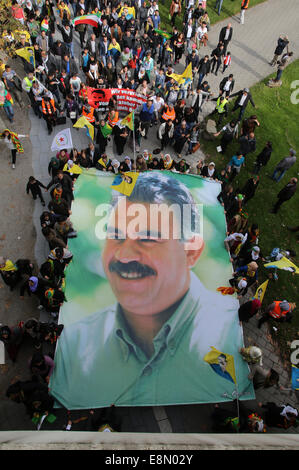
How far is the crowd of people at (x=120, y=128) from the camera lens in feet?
28.3

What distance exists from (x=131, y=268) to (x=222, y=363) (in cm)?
331

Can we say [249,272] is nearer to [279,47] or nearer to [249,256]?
[249,256]

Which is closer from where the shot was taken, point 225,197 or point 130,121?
point 225,197

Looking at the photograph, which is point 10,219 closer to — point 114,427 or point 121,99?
point 121,99

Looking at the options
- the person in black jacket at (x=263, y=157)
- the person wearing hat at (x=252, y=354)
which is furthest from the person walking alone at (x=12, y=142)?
the person wearing hat at (x=252, y=354)

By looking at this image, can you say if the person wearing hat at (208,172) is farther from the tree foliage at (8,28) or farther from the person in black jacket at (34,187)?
the tree foliage at (8,28)

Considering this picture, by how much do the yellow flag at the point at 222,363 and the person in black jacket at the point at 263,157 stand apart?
27.1ft

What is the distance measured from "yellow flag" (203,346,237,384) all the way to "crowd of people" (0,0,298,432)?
846 mm

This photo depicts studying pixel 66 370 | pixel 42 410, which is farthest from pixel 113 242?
pixel 42 410

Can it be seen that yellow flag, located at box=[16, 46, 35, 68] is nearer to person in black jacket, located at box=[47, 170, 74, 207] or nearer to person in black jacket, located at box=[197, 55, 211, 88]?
person in black jacket, located at box=[47, 170, 74, 207]

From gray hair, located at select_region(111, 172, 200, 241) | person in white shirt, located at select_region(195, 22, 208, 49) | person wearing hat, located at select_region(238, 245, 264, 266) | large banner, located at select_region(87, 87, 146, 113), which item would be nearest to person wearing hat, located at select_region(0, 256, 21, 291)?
gray hair, located at select_region(111, 172, 200, 241)

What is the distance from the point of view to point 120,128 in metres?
12.8

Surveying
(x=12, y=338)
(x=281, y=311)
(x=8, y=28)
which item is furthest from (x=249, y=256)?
(x=8, y=28)

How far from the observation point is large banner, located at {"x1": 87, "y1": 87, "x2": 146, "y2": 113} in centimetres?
1301
